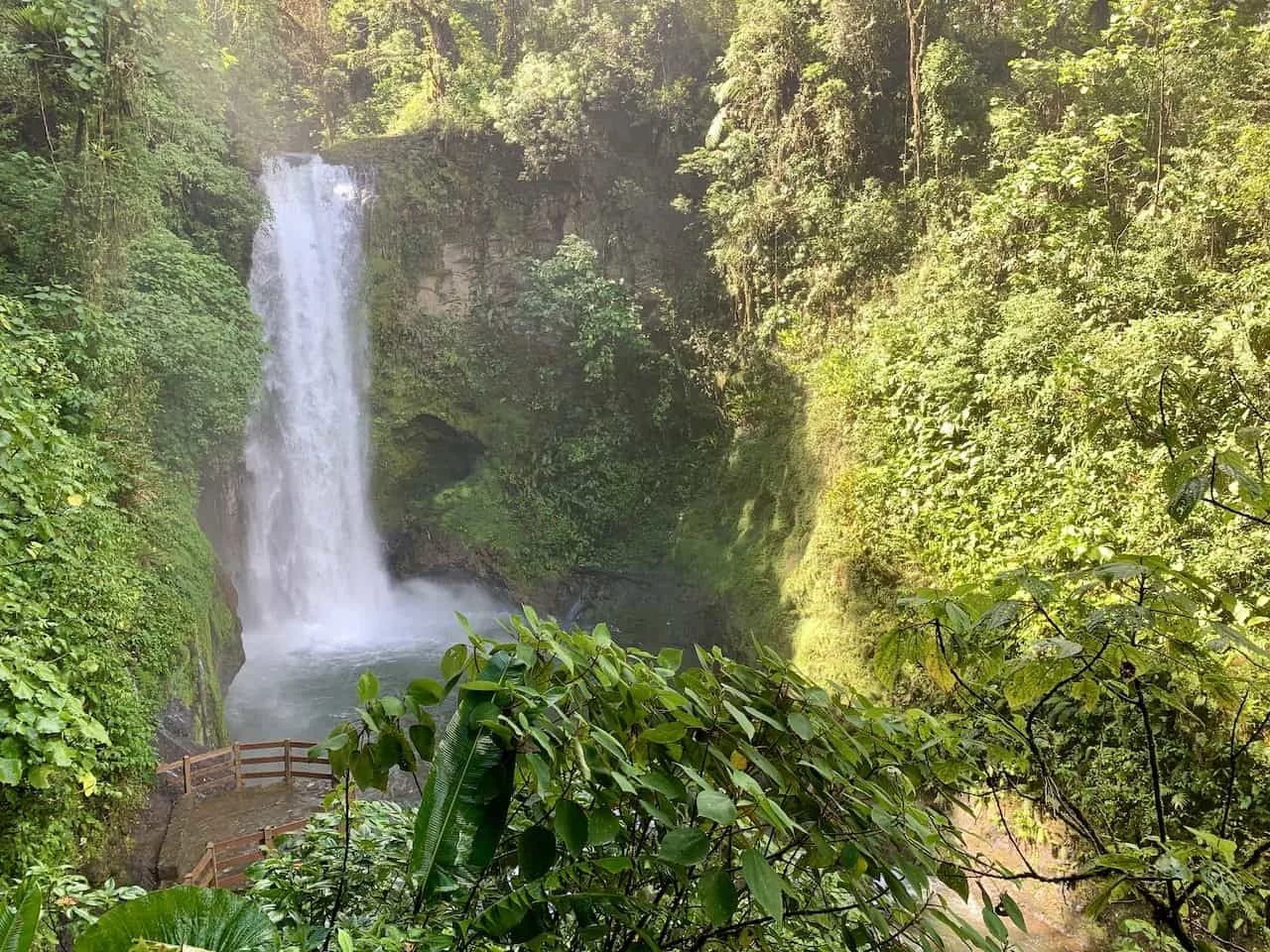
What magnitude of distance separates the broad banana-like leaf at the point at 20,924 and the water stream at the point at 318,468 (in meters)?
12.2

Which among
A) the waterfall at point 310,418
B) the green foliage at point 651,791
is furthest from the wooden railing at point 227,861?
the waterfall at point 310,418

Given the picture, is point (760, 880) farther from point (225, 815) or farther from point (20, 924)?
point (225, 815)

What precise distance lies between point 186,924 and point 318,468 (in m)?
14.2

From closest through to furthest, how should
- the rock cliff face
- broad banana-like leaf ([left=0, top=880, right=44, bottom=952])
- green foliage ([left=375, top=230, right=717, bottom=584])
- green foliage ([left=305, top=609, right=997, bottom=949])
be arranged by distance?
broad banana-like leaf ([left=0, top=880, right=44, bottom=952]) < green foliage ([left=305, top=609, right=997, bottom=949]) < green foliage ([left=375, top=230, right=717, bottom=584]) < the rock cliff face

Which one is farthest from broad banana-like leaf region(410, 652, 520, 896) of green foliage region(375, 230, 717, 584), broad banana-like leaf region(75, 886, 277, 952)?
green foliage region(375, 230, 717, 584)

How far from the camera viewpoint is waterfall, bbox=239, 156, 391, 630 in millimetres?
13531

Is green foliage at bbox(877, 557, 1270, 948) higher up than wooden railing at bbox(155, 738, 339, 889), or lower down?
higher up

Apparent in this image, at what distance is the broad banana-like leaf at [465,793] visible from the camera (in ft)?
3.59

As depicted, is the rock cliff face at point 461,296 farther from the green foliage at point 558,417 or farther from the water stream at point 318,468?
the water stream at point 318,468

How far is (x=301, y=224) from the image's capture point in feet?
46.1

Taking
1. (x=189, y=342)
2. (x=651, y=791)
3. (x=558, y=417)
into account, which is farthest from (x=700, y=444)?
(x=651, y=791)

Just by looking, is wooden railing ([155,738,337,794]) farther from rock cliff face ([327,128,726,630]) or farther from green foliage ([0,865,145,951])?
rock cliff face ([327,128,726,630])

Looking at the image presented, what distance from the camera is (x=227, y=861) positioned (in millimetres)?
6117

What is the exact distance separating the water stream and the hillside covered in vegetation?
0.65m
